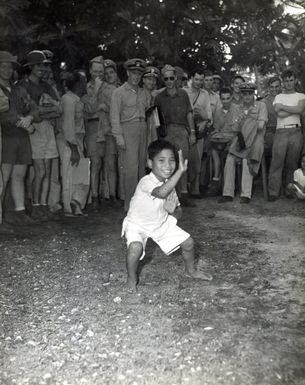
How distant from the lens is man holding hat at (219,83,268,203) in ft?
26.7

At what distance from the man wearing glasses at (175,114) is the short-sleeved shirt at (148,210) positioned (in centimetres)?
334

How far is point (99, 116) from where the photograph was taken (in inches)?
297

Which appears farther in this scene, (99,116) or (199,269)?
(99,116)

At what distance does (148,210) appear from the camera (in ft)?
13.6

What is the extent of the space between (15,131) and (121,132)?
151cm

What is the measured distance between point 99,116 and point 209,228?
253cm

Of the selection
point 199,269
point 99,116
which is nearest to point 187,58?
point 99,116

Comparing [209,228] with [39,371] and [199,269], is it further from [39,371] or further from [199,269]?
[39,371]

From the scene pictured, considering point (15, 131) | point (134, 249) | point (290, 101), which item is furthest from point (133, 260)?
point (290, 101)

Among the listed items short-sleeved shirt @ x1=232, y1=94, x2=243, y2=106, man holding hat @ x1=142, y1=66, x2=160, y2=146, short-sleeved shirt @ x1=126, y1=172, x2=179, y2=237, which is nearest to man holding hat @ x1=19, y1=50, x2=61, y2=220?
man holding hat @ x1=142, y1=66, x2=160, y2=146

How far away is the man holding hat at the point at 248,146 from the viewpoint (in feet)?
26.7

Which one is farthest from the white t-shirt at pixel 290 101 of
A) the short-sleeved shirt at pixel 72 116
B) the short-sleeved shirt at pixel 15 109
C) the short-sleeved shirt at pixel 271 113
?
the short-sleeved shirt at pixel 15 109

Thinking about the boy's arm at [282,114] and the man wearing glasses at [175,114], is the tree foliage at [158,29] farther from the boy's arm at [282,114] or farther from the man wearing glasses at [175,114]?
the boy's arm at [282,114]

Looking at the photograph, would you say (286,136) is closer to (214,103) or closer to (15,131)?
(214,103)
